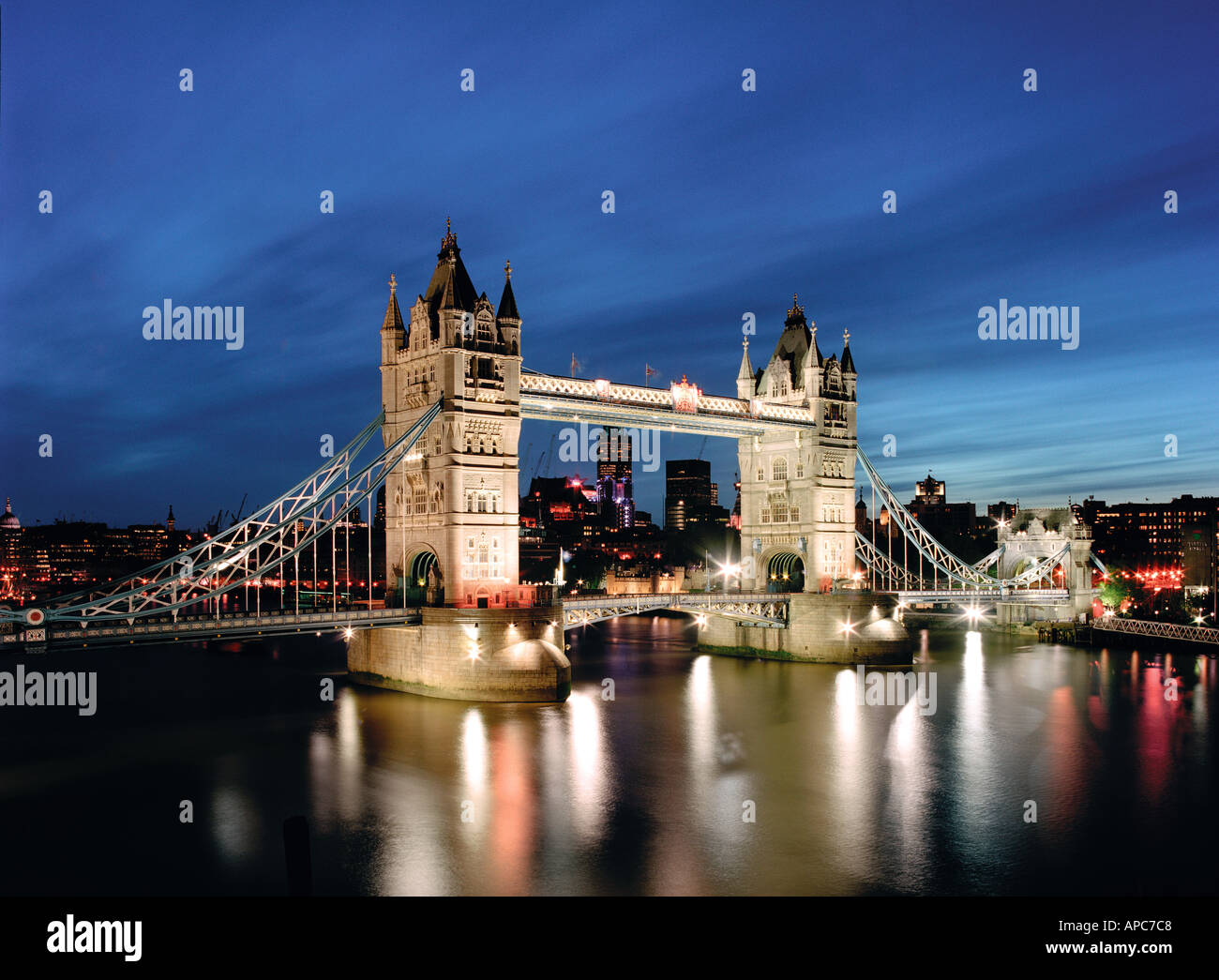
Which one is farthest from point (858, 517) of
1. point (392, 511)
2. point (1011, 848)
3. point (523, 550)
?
point (1011, 848)

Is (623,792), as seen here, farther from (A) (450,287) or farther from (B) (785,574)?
(B) (785,574)

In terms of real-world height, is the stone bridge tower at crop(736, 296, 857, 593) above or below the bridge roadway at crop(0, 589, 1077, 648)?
above

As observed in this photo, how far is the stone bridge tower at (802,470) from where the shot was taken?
61.0m

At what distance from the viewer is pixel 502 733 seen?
37.1 meters

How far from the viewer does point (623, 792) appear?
102 feet

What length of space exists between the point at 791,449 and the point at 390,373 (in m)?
27.0

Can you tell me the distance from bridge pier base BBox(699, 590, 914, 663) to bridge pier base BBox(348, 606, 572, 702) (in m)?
20.3

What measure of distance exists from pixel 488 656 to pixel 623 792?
12280 mm

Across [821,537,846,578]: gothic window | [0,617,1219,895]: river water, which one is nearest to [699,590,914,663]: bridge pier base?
[821,537,846,578]: gothic window

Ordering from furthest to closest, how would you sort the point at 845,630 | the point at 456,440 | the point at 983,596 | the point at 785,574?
1. the point at 983,596
2. the point at 785,574
3. the point at 845,630
4. the point at 456,440

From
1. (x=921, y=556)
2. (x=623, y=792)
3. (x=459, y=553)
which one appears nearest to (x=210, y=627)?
(x=459, y=553)

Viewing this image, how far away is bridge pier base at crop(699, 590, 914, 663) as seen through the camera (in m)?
58.2
